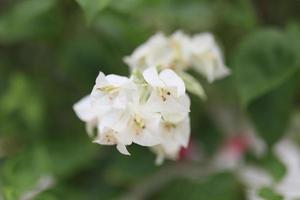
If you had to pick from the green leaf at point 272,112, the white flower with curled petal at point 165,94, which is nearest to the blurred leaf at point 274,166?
the green leaf at point 272,112

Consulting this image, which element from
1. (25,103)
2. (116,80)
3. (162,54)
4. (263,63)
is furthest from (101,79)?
(25,103)

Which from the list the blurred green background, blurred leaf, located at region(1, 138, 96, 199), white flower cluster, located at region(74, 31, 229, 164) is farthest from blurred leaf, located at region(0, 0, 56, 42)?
white flower cluster, located at region(74, 31, 229, 164)

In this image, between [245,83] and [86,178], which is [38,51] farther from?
[245,83]

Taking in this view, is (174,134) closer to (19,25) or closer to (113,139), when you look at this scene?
(113,139)

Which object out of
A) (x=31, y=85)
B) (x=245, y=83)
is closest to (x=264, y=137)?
(x=245, y=83)

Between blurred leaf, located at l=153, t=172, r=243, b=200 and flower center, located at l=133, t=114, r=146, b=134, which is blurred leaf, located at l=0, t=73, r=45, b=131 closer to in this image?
blurred leaf, located at l=153, t=172, r=243, b=200

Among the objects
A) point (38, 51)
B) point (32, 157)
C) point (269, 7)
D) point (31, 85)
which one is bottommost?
point (32, 157)
